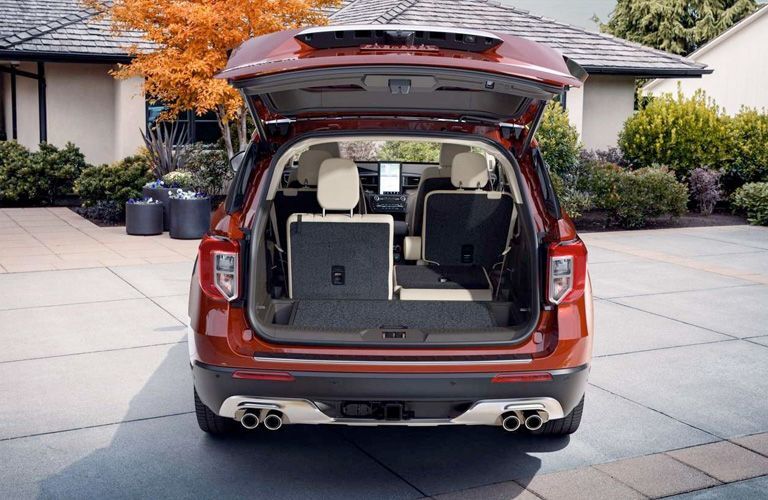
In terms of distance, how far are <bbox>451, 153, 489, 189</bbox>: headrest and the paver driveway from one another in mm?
1496

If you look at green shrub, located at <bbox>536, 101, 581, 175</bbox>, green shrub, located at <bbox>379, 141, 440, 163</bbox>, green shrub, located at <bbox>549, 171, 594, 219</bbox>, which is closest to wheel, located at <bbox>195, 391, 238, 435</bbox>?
green shrub, located at <bbox>549, 171, 594, 219</bbox>

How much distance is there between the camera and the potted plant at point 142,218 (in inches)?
488

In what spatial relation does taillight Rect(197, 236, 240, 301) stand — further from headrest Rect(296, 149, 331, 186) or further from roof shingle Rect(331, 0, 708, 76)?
roof shingle Rect(331, 0, 708, 76)

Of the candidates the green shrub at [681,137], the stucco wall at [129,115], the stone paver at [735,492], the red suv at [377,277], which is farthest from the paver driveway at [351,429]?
the stucco wall at [129,115]

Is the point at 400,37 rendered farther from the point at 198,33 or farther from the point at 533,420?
the point at 198,33

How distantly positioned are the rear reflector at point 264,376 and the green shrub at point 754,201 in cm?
1315

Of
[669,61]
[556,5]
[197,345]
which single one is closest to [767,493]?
[197,345]

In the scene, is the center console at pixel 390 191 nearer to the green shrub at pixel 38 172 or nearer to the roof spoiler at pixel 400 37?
→ the roof spoiler at pixel 400 37

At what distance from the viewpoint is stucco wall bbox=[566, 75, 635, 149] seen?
1934 centimetres

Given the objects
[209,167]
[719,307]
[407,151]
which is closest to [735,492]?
[719,307]

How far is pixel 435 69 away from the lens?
370 cm

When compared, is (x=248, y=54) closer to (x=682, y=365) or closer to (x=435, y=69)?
(x=435, y=69)

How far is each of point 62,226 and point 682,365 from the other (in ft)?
31.9

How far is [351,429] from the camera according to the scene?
5012 millimetres
